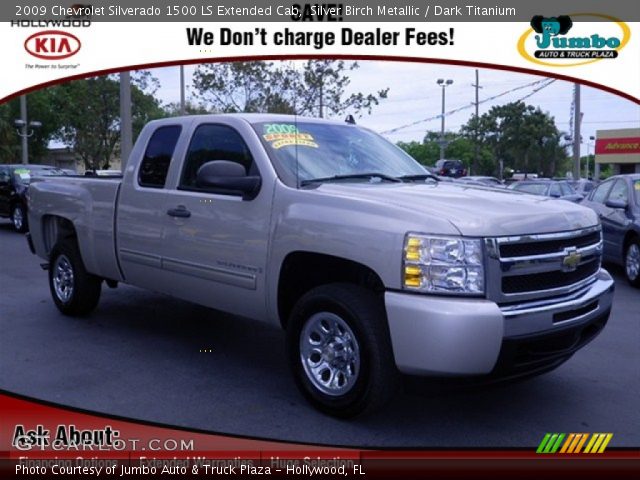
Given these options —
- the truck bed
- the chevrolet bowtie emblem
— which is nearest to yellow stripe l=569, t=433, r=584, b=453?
the chevrolet bowtie emblem

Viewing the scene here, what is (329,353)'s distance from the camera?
4.16 meters

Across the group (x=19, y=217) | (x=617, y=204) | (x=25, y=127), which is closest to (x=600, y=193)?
(x=617, y=204)

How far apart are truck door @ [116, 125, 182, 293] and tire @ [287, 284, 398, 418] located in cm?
169

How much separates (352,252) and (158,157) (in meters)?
2.56

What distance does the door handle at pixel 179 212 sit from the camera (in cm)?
513

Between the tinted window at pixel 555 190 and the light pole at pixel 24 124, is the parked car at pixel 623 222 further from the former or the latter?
the light pole at pixel 24 124

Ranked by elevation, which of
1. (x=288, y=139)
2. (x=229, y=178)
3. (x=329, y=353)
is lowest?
(x=329, y=353)

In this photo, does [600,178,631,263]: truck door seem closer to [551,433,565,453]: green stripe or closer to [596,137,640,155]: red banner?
[551,433,565,453]: green stripe

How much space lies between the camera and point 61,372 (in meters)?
5.04

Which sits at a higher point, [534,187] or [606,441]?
[534,187]

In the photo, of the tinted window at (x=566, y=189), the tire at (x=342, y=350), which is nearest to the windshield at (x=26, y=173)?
the tinted window at (x=566, y=189)

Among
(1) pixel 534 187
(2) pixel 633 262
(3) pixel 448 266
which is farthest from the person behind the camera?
(1) pixel 534 187

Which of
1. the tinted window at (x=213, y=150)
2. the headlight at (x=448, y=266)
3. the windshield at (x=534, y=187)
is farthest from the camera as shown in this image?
the windshield at (x=534, y=187)

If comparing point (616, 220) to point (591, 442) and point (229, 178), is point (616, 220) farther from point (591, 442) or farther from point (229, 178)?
point (229, 178)
